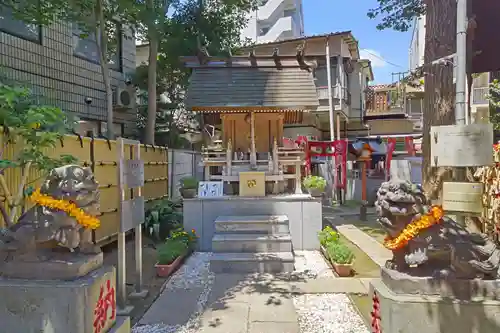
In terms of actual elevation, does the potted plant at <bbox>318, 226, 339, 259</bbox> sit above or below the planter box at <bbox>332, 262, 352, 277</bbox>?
above

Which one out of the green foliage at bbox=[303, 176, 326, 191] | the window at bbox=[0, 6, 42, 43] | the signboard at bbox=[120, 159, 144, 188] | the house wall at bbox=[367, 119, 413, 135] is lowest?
the green foliage at bbox=[303, 176, 326, 191]

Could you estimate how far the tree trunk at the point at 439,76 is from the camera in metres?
5.42

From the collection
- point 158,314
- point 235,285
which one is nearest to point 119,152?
point 158,314

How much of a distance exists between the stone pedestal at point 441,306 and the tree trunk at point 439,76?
239 cm

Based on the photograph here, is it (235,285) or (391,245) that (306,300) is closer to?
(235,285)

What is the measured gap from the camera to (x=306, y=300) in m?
5.38

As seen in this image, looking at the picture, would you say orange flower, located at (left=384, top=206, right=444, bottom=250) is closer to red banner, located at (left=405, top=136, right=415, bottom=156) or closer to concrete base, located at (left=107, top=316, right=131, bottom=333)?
concrete base, located at (left=107, top=316, right=131, bottom=333)

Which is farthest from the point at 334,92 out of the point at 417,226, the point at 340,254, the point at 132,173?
the point at 417,226

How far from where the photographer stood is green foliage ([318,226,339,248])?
24.8 feet

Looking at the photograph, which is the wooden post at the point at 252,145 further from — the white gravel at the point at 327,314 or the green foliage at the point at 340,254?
the white gravel at the point at 327,314

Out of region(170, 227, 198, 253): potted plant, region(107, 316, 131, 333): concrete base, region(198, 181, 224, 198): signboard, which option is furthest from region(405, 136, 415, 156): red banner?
region(107, 316, 131, 333): concrete base

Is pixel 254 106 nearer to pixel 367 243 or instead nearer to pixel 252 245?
pixel 252 245

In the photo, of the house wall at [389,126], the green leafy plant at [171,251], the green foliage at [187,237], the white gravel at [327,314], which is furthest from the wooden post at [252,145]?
the house wall at [389,126]

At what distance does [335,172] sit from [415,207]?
514 inches
